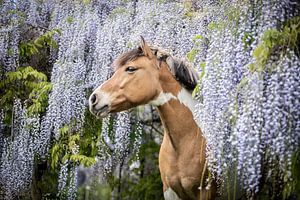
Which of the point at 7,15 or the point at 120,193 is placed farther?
the point at 120,193

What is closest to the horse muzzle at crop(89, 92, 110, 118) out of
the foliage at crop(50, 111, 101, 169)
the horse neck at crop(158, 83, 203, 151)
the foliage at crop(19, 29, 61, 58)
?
the horse neck at crop(158, 83, 203, 151)

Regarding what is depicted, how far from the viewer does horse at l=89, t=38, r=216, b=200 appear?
357 centimetres

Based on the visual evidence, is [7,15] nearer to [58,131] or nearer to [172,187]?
[58,131]

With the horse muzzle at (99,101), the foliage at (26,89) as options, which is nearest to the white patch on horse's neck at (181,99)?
the horse muzzle at (99,101)

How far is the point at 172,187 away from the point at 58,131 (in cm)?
160

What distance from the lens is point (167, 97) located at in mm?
3592

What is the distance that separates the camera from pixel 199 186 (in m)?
3.52

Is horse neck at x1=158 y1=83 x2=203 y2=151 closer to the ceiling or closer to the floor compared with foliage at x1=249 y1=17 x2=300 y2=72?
closer to the floor

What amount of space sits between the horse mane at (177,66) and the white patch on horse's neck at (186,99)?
0.13ft

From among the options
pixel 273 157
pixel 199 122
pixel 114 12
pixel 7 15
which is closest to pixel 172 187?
pixel 199 122

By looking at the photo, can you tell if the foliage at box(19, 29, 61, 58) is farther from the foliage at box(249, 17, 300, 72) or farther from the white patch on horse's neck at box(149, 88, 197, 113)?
the foliage at box(249, 17, 300, 72)

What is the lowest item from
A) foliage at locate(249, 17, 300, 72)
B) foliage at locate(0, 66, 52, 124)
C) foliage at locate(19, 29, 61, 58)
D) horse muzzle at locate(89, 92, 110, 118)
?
horse muzzle at locate(89, 92, 110, 118)

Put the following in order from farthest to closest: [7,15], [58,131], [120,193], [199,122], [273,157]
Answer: [120,193] < [7,15] < [58,131] < [199,122] < [273,157]

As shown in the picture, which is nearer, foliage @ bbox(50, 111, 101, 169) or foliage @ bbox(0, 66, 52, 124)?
foliage @ bbox(50, 111, 101, 169)
